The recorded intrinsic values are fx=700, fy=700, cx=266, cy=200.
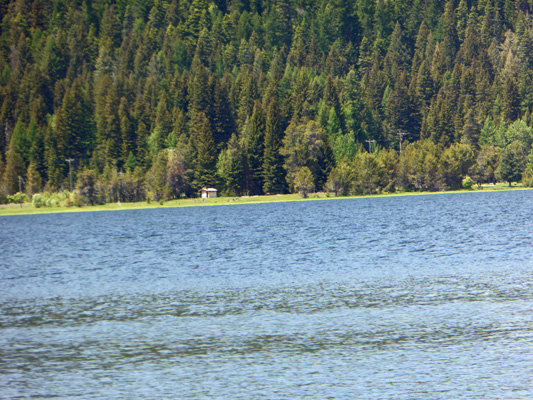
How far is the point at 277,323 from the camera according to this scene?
37188 mm

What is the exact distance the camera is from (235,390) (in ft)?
87.5

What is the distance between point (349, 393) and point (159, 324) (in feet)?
50.2

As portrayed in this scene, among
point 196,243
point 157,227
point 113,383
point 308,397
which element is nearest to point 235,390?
point 308,397

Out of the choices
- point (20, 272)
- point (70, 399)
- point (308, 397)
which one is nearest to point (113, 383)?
point (70, 399)

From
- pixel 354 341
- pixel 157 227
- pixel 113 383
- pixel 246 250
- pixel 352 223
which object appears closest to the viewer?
pixel 113 383

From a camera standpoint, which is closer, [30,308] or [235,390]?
[235,390]

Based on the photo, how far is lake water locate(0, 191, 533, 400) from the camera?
27172 millimetres

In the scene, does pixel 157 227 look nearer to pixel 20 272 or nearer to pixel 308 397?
pixel 20 272

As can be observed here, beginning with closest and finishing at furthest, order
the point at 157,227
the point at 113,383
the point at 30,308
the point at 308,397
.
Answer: the point at 308,397 < the point at 113,383 < the point at 30,308 < the point at 157,227

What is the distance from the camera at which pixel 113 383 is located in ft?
91.4

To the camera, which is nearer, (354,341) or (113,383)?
(113,383)

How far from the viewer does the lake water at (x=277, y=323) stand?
27172 mm

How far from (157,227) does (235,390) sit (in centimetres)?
10061

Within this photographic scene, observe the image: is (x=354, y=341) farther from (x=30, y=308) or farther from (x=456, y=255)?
(x=456, y=255)
